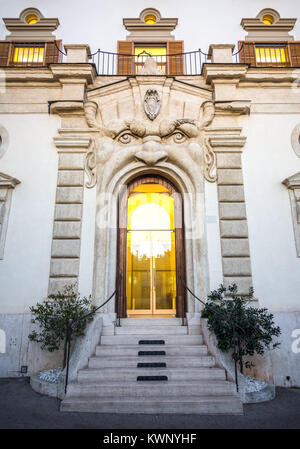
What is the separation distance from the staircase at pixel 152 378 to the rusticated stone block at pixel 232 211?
9.93 ft

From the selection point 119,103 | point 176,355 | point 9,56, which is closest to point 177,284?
point 176,355

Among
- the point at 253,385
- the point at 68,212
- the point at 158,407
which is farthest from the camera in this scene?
the point at 68,212

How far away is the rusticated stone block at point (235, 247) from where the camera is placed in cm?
717

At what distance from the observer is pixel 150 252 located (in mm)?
8430

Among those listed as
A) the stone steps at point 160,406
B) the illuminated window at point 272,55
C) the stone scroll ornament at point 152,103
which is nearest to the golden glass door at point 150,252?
the stone scroll ornament at point 152,103

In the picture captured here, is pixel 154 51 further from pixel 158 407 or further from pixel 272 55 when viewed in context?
pixel 158 407

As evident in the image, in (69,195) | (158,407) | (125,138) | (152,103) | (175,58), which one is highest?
(175,58)

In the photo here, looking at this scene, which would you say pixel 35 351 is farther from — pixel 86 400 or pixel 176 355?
pixel 176 355

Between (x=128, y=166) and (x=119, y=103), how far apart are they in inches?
74.9

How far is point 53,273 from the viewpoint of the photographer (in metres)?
7.01

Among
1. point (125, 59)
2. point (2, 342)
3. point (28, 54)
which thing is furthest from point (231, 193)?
point (28, 54)

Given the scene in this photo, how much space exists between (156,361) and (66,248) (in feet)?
11.3

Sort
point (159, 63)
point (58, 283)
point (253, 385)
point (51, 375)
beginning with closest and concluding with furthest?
1. point (253, 385)
2. point (51, 375)
3. point (58, 283)
4. point (159, 63)

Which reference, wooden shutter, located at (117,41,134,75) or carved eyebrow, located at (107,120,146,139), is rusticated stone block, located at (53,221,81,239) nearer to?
carved eyebrow, located at (107,120,146,139)
